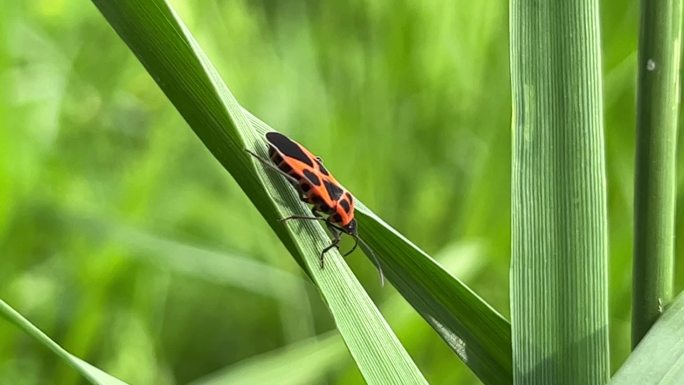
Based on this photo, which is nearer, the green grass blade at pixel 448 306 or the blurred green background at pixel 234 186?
the green grass blade at pixel 448 306

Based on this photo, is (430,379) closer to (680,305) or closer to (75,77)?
(680,305)

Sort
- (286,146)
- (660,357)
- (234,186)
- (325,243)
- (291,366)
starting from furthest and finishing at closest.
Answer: (234,186) → (291,366) → (286,146) → (325,243) → (660,357)

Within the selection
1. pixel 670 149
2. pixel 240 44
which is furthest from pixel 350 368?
pixel 240 44

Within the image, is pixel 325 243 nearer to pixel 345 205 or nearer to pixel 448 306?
pixel 448 306

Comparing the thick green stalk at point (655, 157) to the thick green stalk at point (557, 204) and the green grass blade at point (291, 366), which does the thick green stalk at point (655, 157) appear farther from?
the green grass blade at point (291, 366)

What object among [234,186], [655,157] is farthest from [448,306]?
[234,186]

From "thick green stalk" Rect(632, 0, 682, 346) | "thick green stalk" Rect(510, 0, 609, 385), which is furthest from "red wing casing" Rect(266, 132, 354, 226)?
"thick green stalk" Rect(632, 0, 682, 346)

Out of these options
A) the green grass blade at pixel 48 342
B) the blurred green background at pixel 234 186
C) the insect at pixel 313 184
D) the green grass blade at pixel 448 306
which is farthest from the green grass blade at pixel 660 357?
the blurred green background at pixel 234 186
